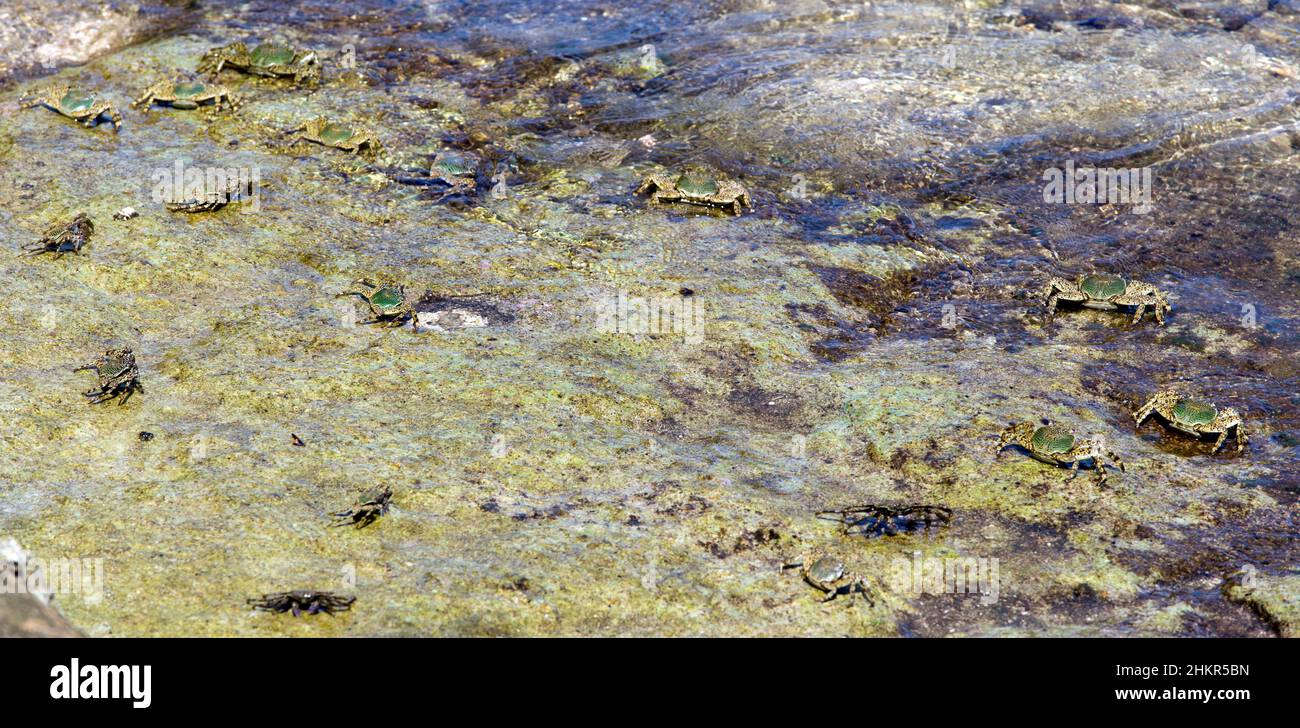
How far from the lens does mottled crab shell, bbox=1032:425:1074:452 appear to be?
7.88 m

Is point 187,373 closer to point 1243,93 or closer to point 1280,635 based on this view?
point 1280,635

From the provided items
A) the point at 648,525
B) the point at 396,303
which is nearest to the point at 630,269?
the point at 396,303

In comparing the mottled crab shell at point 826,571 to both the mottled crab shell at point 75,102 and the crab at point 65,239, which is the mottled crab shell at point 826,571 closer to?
the crab at point 65,239

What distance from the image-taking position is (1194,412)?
8.34 m

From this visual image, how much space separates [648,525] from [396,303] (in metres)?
3.23

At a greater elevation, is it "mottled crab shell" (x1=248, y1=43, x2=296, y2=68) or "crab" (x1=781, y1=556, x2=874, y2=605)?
"mottled crab shell" (x1=248, y1=43, x2=296, y2=68)

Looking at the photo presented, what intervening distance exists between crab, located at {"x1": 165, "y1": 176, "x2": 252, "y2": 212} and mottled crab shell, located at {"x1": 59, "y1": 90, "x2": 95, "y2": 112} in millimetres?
2469

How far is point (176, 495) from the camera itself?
7133 millimetres

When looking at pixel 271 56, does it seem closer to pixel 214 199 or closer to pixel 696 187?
pixel 214 199

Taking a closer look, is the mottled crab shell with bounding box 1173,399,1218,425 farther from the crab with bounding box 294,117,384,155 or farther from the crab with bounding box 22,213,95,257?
the crab with bounding box 22,213,95,257

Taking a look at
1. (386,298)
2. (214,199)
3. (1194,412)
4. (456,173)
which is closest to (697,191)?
(456,173)

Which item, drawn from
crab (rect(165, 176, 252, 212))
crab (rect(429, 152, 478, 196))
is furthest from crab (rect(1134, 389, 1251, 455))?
crab (rect(165, 176, 252, 212))

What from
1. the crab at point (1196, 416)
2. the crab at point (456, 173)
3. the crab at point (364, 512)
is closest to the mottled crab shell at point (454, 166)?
the crab at point (456, 173)

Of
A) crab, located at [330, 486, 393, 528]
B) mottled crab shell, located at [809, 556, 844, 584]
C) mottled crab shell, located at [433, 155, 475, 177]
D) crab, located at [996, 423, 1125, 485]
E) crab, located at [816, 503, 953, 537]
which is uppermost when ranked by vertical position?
crab, located at [996, 423, 1125, 485]
